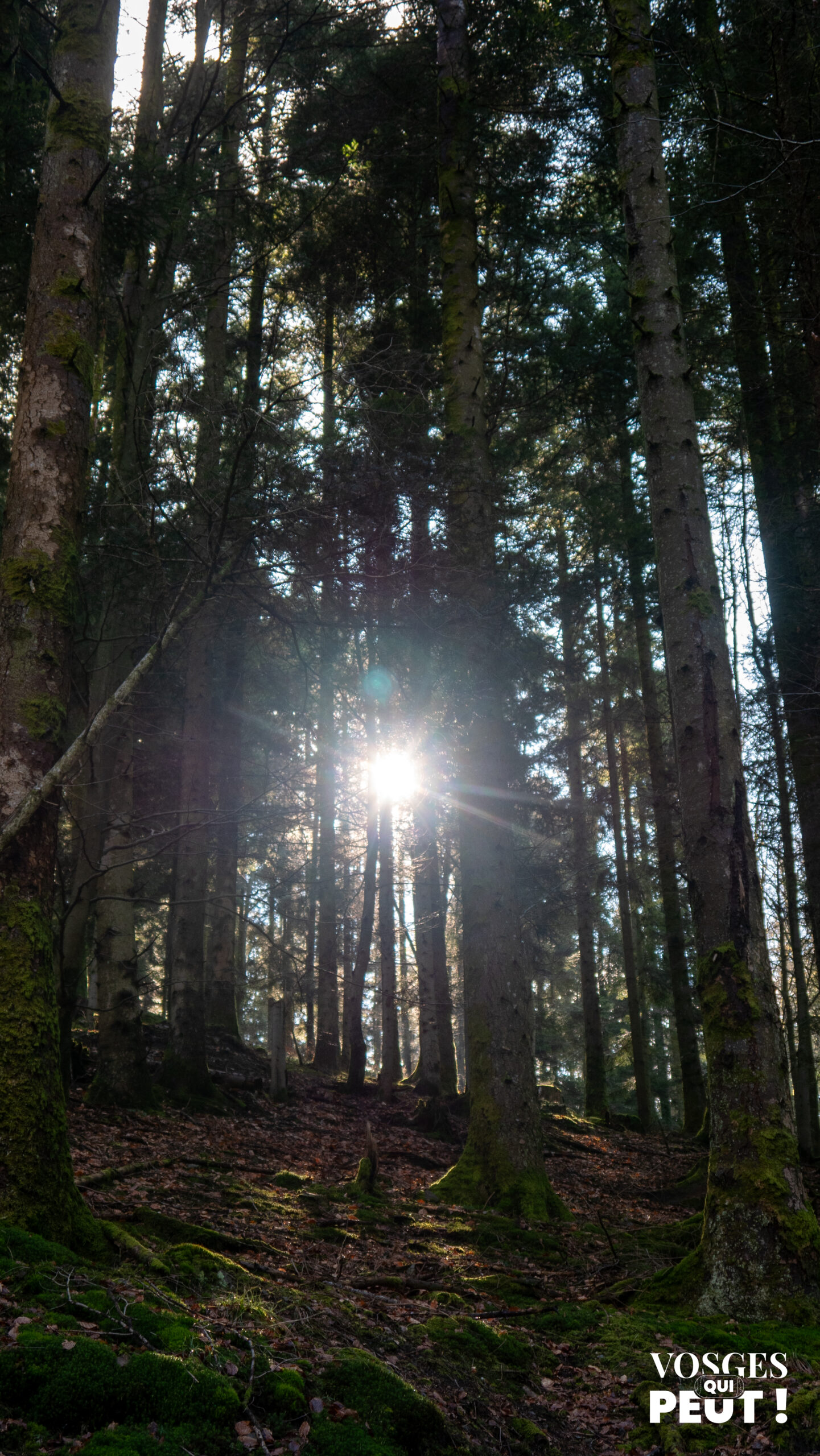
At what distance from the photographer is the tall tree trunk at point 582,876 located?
1883 cm

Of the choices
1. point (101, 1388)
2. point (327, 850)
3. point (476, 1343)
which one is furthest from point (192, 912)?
point (101, 1388)

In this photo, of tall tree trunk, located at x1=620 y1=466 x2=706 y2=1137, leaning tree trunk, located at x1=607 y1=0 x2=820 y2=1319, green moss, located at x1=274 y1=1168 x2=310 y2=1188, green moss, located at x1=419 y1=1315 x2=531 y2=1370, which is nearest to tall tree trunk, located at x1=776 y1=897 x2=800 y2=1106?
tall tree trunk, located at x1=620 y1=466 x2=706 y2=1137

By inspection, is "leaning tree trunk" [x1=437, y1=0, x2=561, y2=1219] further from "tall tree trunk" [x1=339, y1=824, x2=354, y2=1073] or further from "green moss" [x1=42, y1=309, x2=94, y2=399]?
"tall tree trunk" [x1=339, y1=824, x2=354, y2=1073]

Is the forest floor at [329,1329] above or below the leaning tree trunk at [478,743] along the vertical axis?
below

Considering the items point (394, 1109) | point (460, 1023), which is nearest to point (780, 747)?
point (394, 1109)

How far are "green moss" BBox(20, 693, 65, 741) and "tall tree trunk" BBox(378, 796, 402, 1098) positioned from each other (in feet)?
35.6

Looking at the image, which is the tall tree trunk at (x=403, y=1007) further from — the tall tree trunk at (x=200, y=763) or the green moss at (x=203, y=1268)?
the green moss at (x=203, y=1268)

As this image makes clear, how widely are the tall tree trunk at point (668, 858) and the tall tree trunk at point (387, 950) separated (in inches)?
203

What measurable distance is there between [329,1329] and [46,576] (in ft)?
13.6

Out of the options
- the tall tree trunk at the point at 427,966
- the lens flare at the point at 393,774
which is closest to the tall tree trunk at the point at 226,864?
the lens flare at the point at 393,774

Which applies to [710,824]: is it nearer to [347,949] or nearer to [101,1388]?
[101,1388]

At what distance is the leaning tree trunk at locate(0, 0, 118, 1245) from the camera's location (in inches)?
157

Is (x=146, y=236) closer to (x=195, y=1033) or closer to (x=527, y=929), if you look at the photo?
(x=195, y=1033)

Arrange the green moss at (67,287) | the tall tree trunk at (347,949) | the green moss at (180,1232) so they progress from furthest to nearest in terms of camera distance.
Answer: the tall tree trunk at (347,949) < the green moss at (67,287) < the green moss at (180,1232)
